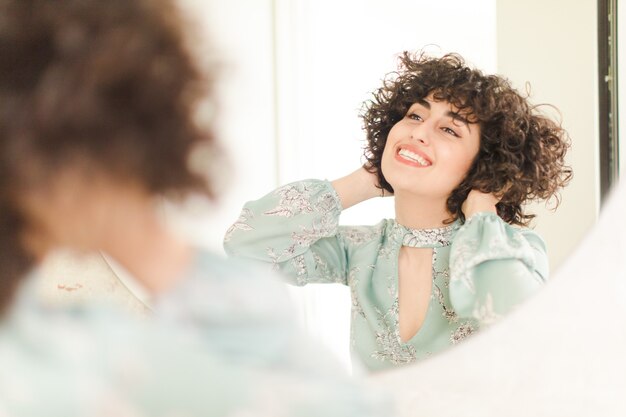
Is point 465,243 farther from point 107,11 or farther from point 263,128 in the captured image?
point 107,11

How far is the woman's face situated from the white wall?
0.05 metres

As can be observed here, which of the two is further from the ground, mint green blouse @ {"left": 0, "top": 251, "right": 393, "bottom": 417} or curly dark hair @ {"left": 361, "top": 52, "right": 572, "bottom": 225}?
curly dark hair @ {"left": 361, "top": 52, "right": 572, "bottom": 225}

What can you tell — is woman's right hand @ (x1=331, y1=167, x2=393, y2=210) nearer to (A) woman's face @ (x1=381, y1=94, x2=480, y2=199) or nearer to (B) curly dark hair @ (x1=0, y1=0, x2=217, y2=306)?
(A) woman's face @ (x1=381, y1=94, x2=480, y2=199)

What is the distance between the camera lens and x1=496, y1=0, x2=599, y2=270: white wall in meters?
0.45

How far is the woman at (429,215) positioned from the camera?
1.37 ft

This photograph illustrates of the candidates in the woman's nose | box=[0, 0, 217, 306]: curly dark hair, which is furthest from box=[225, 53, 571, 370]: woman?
box=[0, 0, 217, 306]: curly dark hair

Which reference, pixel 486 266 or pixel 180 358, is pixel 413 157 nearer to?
pixel 486 266

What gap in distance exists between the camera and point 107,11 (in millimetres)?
330

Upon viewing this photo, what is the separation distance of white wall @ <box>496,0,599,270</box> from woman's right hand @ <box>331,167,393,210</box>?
0.11 metres

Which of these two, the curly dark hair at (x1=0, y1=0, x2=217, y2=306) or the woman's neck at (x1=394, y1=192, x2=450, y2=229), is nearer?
the curly dark hair at (x1=0, y1=0, x2=217, y2=306)

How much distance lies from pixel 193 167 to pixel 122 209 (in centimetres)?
4

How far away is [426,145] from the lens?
421 millimetres

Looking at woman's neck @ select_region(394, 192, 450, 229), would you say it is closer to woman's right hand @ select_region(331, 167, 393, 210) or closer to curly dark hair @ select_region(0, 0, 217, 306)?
woman's right hand @ select_region(331, 167, 393, 210)

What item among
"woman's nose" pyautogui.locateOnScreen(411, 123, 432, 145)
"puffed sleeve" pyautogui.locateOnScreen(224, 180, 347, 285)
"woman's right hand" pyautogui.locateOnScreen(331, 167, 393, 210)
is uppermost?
"woman's nose" pyautogui.locateOnScreen(411, 123, 432, 145)
